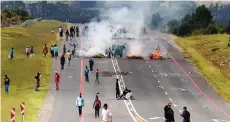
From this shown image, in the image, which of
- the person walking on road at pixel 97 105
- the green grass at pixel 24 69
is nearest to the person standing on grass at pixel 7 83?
the green grass at pixel 24 69

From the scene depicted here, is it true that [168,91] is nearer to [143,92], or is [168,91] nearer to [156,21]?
[143,92]

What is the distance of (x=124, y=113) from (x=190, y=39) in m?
51.7

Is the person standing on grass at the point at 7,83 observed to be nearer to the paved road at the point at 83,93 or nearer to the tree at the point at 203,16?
the paved road at the point at 83,93

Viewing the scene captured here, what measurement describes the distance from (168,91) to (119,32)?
3410 centimetres

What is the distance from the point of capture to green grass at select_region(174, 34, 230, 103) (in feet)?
193

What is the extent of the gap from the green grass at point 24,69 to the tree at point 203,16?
33.6 m

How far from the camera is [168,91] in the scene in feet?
178

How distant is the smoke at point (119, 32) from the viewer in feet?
245

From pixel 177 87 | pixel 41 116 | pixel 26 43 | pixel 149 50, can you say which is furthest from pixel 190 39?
pixel 41 116

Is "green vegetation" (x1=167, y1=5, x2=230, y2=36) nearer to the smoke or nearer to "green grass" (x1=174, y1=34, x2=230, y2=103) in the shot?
the smoke

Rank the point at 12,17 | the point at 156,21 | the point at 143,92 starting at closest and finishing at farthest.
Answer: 1. the point at 143,92
2. the point at 12,17
3. the point at 156,21

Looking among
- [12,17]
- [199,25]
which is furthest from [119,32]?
[12,17]

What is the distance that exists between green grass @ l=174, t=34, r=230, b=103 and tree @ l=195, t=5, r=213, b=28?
80.2 feet

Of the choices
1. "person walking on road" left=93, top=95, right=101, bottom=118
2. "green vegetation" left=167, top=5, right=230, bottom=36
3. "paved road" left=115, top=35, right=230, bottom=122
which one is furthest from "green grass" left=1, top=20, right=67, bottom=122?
"green vegetation" left=167, top=5, right=230, bottom=36
